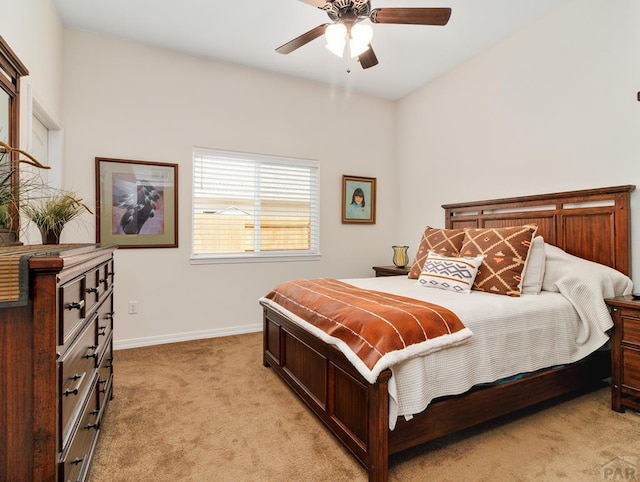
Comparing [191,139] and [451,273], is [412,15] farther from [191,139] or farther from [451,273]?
[191,139]

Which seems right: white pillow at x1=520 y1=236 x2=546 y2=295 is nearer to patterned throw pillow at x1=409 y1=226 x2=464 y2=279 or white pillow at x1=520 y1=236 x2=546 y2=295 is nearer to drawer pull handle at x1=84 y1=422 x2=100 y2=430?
patterned throw pillow at x1=409 y1=226 x2=464 y2=279

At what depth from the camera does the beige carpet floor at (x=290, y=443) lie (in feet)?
5.33

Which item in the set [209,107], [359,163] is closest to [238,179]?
[209,107]

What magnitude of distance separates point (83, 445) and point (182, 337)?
2.24 m

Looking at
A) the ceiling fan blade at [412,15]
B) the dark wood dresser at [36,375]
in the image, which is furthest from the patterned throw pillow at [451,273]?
the dark wood dresser at [36,375]

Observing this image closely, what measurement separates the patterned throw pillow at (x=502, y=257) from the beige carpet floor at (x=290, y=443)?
2.61 ft

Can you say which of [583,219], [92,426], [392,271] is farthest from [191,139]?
[583,219]

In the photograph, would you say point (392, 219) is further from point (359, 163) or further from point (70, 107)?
point (70, 107)

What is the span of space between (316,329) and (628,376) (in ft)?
6.21

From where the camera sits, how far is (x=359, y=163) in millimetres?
4543

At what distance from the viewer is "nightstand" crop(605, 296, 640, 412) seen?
2066 mm

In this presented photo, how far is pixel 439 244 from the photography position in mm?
3076

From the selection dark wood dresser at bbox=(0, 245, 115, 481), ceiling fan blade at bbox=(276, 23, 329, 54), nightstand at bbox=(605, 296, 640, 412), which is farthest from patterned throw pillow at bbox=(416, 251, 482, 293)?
dark wood dresser at bbox=(0, 245, 115, 481)

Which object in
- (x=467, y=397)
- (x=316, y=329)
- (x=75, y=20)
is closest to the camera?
(x=467, y=397)
